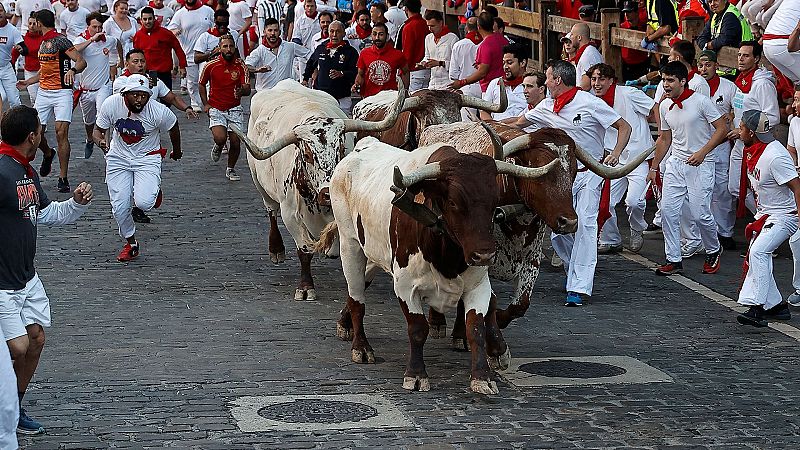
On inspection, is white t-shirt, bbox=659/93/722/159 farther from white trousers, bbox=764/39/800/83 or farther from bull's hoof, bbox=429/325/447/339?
bull's hoof, bbox=429/325/447/339

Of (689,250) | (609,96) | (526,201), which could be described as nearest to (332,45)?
(609,96)

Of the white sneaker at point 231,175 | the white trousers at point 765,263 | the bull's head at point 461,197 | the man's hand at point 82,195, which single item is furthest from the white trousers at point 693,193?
the white sneaker at point 231,175

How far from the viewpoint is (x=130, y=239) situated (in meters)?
13.7

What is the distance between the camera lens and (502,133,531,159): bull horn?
9773 mm

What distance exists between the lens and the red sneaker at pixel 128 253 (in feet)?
44.6

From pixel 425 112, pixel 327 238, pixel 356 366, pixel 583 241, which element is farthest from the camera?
pixel 425 112

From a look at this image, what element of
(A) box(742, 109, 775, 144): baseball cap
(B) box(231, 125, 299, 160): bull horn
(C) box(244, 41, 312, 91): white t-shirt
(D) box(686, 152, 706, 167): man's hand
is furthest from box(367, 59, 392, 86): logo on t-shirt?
(A) box(742, 109, 775, 144): baseball cap

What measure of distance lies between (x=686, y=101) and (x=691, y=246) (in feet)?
5.02

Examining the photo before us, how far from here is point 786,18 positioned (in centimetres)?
1295

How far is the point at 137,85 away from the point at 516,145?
5.33 metres

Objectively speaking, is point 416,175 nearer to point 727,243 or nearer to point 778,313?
point 778,313

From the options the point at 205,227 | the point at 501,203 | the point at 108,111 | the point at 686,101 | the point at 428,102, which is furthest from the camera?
the point at 205,227

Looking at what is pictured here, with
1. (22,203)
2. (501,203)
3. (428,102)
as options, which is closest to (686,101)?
(428,102)

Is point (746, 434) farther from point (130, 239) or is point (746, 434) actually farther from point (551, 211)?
point (130, 239)
